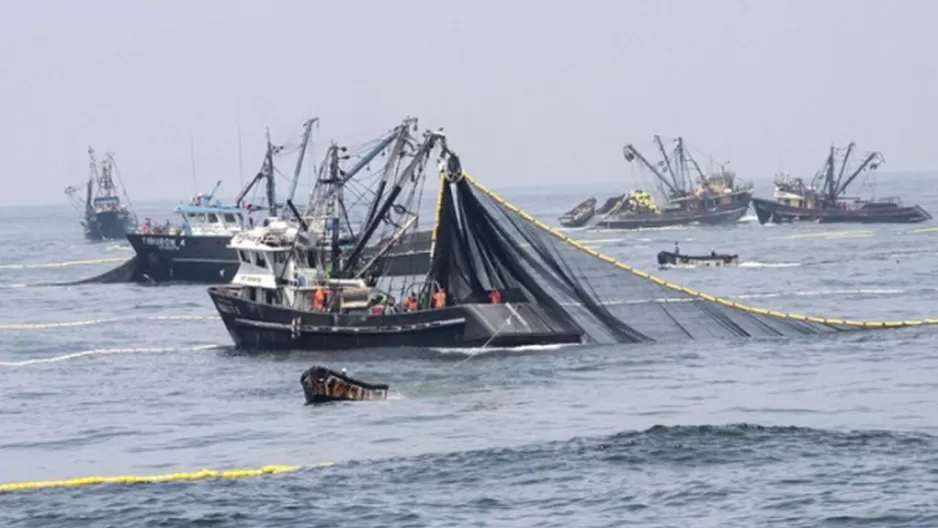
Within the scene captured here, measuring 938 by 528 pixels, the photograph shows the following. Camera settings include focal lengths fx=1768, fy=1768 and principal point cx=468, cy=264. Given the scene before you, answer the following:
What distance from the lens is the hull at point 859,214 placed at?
153875mm

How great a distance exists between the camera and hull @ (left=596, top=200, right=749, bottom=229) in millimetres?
167375

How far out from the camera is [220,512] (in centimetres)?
3409

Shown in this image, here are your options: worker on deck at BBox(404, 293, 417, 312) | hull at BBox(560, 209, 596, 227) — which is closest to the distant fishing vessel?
worker on deck at BBox(404, 293, 417, 312)

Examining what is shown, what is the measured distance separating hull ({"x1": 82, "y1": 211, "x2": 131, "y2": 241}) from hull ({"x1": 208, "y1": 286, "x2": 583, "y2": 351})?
124 m

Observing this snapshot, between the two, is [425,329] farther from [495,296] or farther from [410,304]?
[495,296]

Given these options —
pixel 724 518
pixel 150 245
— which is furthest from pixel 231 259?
pixel 724 518

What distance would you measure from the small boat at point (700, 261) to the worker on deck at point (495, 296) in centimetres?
4944

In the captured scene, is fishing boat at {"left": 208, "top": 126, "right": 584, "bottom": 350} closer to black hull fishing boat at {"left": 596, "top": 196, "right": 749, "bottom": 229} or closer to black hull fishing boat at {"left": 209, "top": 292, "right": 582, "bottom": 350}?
black hull fishing boat at {"left": 209, "top": 292, "right": 582, "bottom": 350}

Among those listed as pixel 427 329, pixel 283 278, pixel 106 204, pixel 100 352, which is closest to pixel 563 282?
pixel 427 329

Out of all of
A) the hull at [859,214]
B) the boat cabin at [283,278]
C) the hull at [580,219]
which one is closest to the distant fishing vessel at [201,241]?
the boat cabin at [283,278]

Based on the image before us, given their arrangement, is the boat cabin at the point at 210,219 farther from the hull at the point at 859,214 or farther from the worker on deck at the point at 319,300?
the hull at the point at 859,214

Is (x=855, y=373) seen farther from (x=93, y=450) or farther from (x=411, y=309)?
(x=93, y=450)

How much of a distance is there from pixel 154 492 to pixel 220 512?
9.11 feet

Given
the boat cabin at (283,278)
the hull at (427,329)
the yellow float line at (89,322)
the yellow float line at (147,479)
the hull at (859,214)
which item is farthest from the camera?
the hull at (859,214)
